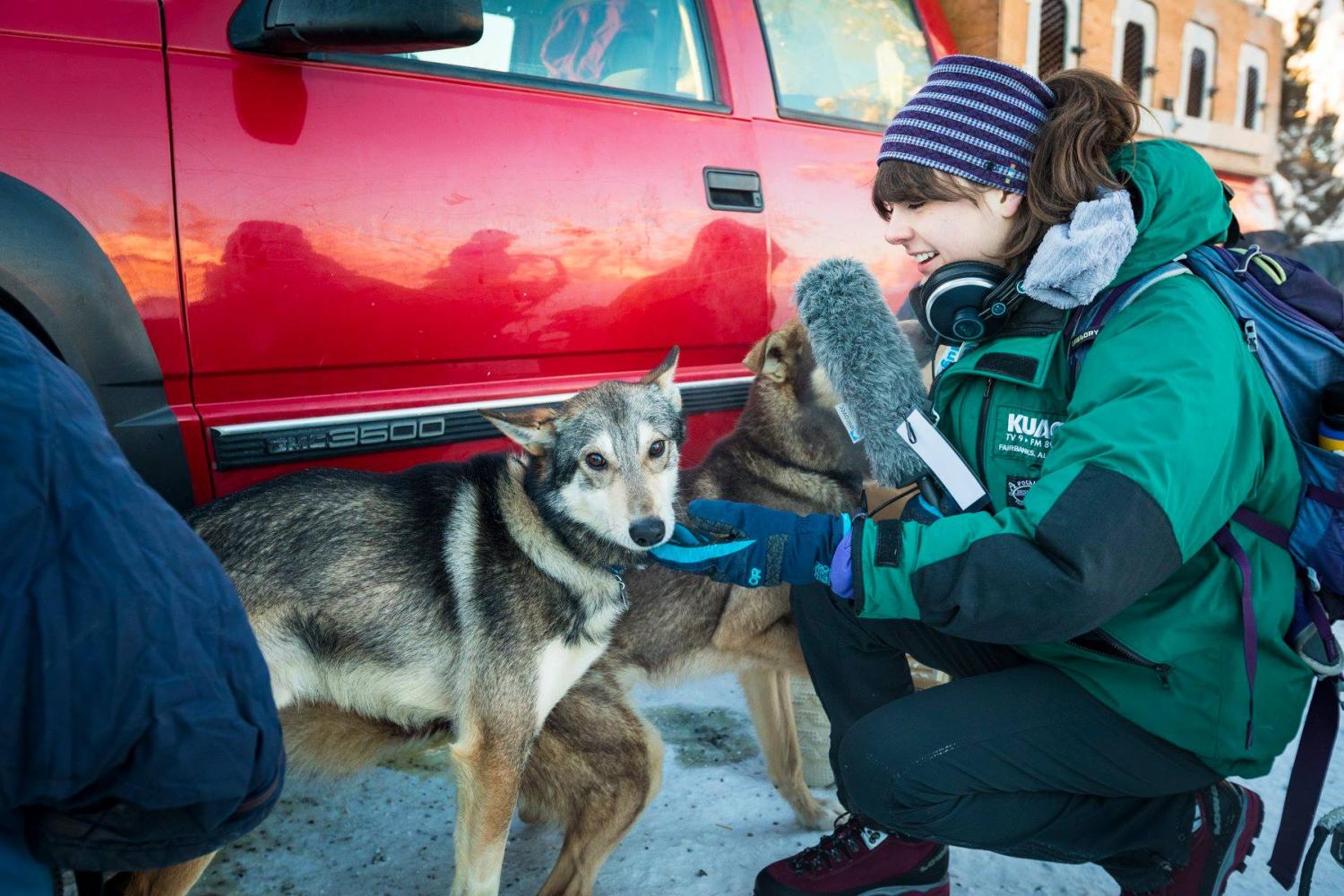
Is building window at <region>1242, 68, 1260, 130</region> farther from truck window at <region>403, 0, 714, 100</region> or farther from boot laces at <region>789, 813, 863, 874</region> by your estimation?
boot laces at <region>789, 813, 863, 874</region>

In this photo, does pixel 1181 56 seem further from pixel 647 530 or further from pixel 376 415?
pixel 376 415

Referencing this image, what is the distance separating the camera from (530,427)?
234 centimetres

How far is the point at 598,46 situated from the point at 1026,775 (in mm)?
2316

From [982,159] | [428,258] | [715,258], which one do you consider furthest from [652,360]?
[982,159]

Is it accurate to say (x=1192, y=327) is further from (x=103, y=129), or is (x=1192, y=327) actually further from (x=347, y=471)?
(x=103, y=129)

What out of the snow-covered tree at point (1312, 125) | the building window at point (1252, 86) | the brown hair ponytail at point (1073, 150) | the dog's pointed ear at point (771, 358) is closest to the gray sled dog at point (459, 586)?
the dog's pointed ear at point (771, 358)

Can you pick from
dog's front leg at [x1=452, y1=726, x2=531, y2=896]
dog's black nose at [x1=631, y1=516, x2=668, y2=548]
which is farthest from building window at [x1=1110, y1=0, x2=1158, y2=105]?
dog's front leg at [x1=452, y1=726, x2=531, y2=896]

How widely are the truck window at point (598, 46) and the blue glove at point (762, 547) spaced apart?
4.69 ft

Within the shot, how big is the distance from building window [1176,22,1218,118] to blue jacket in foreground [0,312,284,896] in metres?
5.14

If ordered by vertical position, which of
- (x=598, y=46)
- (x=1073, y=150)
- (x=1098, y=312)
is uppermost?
(x=598, y=46)

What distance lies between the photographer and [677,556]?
2088mm

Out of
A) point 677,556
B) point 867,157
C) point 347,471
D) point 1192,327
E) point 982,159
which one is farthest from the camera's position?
point 867,157

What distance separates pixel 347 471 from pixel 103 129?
2.85 ft

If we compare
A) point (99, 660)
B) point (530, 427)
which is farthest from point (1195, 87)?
point (99, 660)
